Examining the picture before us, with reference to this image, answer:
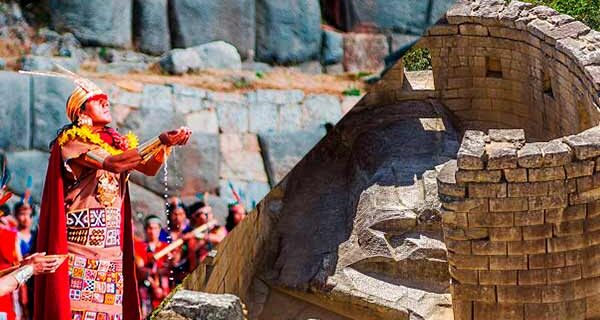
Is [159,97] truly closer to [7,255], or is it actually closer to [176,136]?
[176,136]

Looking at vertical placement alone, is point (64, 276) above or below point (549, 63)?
below

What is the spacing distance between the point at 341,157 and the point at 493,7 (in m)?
2.46

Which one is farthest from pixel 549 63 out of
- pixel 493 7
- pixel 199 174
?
pixel 199 174

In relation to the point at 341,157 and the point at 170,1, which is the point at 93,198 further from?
the point at 341,157

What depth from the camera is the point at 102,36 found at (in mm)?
7238

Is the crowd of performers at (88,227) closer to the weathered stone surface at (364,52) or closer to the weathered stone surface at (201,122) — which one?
the weathered stone surface at (201,122)

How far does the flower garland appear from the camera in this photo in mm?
7336

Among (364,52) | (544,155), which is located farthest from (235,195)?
(544,155)

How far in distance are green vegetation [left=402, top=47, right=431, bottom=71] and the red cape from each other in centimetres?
1041

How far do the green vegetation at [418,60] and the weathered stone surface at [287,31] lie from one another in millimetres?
10483

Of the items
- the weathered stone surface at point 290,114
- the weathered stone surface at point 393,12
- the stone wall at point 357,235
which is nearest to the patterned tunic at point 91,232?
the weathered stone surface at point 290,114

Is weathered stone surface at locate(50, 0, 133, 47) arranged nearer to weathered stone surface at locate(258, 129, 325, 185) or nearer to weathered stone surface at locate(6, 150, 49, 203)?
weathered stone surface at locate(6, 150, 49, 203)

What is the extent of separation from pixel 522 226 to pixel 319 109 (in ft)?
17.0

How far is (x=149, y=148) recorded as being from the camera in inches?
291
